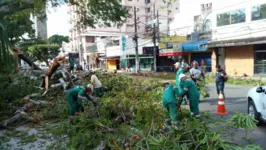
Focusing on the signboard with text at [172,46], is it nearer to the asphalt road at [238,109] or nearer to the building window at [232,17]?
the building window at [232,17]

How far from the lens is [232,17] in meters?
23.1

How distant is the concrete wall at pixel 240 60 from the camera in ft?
70.7

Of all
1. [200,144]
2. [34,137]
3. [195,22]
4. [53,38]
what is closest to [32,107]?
[34,137]

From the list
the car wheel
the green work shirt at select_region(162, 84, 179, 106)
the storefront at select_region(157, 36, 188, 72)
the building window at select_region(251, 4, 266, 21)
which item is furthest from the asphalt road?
the storefront at select_region(157, 36, 188, 72)

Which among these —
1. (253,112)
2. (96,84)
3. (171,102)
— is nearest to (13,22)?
(96,84)

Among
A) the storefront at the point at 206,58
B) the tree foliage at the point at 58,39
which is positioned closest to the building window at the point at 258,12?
the storefront at the point at 206,58

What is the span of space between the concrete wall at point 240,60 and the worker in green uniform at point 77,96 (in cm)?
1794

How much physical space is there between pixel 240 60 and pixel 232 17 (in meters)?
4.08

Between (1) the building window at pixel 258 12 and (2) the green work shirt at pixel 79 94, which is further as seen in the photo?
(1) the building window at pixel 258 12

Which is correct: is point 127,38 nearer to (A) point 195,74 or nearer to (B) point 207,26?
(B) point 207,26

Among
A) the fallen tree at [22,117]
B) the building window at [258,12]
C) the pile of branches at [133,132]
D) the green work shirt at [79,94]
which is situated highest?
the building window at [258,12]

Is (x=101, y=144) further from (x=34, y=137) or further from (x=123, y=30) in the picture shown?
(x=123, y=30)

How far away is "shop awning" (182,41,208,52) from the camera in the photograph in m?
25.2

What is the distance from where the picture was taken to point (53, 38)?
74.4 meters
